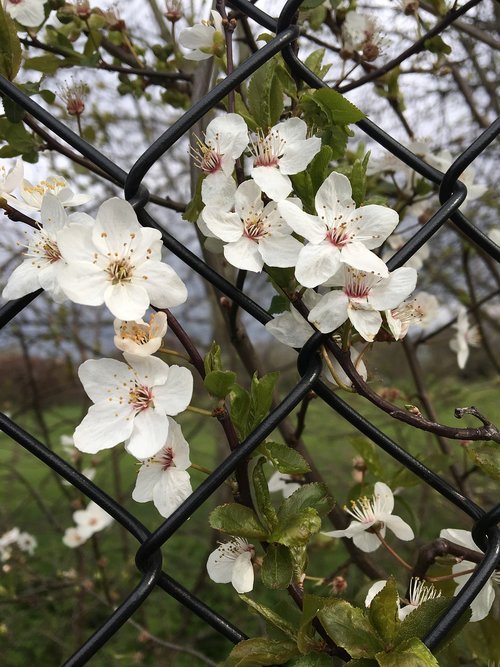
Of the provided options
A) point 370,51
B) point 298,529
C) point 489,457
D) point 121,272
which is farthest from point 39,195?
point 370,51

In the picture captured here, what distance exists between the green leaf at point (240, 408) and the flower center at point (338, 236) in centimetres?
14

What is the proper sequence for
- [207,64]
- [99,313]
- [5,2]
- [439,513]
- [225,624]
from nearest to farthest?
[225,624], [5,2], [207,64], [99,313], [439,513]

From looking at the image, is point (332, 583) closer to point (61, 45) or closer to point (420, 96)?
point (61, 45)

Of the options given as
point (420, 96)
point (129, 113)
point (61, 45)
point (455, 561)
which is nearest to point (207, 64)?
point (61, 45)

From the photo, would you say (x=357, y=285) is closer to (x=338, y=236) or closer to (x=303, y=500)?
(x=338, y=236)

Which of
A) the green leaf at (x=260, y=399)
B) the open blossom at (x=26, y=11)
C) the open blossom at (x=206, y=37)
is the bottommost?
the green leaf at (x=260, y=399)

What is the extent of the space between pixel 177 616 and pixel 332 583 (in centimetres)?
356

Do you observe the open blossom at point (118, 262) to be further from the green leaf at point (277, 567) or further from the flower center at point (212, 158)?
the green leaf at point (277, 567)

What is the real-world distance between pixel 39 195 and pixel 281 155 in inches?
8.6

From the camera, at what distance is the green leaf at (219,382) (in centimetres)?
45

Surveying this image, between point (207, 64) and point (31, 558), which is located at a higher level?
point (207, 64)

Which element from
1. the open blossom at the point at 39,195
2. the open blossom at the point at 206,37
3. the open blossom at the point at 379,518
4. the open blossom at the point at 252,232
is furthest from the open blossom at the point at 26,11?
the open blossom at the point at 379,518

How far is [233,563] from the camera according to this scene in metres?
0.55

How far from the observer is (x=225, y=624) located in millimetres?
476
